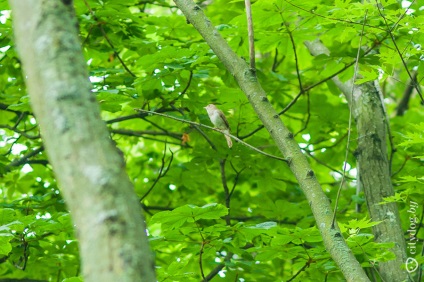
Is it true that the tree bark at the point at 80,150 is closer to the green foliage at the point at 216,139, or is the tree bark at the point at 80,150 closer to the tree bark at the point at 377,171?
the green foliage at the point at 216,139

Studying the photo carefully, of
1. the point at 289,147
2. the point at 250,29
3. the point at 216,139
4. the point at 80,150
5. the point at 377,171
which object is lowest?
the point at 216,139

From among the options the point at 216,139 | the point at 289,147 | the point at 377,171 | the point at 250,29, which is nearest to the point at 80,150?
the point at 289,147

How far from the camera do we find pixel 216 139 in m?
5.05

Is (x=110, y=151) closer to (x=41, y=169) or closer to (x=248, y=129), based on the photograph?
(x=248, y=129)

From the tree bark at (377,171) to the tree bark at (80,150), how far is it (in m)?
2.73

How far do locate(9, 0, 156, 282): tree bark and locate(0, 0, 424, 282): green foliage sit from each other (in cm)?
182

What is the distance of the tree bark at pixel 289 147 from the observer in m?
2.63

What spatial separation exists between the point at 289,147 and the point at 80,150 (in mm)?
1633

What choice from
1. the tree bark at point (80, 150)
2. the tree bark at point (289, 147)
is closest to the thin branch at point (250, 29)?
the tree bark at point (289, 147)

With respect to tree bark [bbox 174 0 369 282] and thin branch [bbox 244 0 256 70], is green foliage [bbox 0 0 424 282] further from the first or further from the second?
thin branch [bbox 244 0 256 70]

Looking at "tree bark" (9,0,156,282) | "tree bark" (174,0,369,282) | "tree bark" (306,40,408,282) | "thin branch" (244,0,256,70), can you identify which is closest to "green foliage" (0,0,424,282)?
"tree bark" (306,40,408,282)

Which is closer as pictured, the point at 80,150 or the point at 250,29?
the point at 80,150

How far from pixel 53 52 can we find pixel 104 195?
1.20ft

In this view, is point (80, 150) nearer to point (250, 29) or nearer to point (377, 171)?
point (250, 29)
